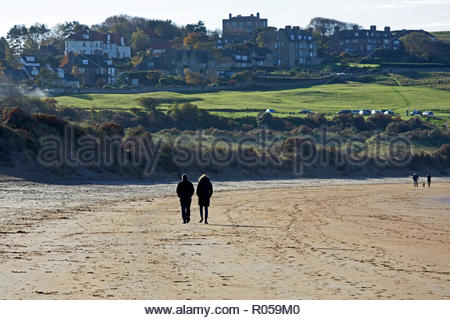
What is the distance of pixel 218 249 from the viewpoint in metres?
14.7

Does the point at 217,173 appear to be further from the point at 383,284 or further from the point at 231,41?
the point at 231,41

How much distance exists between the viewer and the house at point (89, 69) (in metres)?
95.2

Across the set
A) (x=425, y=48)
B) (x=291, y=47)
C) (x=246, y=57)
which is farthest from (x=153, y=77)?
(x=425, y=48)

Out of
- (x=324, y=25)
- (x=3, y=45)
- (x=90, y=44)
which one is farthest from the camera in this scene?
(x=324, y=25)

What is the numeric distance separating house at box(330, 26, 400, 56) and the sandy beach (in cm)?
12108

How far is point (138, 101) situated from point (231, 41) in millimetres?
76596

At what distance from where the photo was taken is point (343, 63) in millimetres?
116750

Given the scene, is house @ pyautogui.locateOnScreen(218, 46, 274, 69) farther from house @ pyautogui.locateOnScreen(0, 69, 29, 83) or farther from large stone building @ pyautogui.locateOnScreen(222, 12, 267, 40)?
large stone building @ pyautogui.locateOnScreen(222, 12, 267, 40)

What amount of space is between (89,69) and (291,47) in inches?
1549

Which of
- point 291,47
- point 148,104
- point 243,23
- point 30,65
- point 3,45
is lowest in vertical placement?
point 148,104

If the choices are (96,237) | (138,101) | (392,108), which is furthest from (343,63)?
(96,237)

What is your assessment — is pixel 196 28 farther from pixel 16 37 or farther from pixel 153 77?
pixel 153 77

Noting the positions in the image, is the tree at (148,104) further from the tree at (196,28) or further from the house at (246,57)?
the tree at (196,28)

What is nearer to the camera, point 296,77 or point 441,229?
point 441,229
